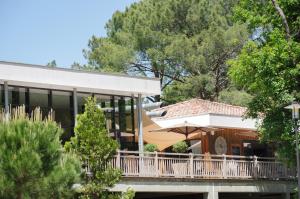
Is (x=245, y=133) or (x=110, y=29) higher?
(x=110, y=29)

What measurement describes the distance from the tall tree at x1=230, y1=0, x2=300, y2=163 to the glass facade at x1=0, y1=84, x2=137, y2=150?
503 cm

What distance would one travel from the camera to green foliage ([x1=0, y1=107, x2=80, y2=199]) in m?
15.8

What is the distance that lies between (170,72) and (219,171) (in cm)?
2074

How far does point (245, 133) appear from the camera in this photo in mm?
33875

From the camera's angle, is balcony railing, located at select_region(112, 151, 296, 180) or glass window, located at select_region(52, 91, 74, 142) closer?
balcony railing, located at select_region(112, 151, 296, 180)

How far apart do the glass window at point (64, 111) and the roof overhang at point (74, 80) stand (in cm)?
36

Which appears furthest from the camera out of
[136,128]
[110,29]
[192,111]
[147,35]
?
[110,29]

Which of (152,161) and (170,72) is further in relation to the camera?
(170,72)

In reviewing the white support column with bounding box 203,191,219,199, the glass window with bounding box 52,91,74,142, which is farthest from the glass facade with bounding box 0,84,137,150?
the white support column with bounding box 203,191,219,199

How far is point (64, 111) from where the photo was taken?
26.3 meters

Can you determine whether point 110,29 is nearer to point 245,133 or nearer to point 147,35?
point 147,35

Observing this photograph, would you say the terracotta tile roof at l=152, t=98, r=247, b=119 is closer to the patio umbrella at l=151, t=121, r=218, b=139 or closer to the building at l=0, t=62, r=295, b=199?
the building at l=0, t=62, r=295, b=199

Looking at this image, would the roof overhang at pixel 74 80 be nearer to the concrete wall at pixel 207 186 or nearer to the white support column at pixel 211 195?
the concrete wall at pixel 207 186

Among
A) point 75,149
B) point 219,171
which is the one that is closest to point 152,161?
point 219,171
